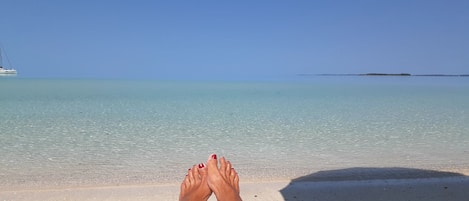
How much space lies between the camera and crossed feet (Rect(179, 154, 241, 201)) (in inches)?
98.7

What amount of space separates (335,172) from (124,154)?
293 cm

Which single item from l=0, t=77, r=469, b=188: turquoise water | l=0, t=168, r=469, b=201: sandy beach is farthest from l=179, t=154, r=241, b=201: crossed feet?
l=0, t=77, r=469, b=188: turquoise water

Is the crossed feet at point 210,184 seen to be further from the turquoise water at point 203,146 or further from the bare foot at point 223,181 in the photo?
the turquoise water at point 203,146

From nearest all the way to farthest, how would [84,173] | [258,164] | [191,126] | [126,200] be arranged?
[126,200], [84,173], [258,164], [191,126]

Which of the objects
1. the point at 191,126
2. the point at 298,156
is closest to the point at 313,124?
the point at 191,126

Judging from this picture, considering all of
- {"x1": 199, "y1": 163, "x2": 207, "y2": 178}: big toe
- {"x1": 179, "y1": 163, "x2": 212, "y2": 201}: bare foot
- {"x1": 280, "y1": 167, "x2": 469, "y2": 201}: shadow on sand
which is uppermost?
{"x1": 199, "y1": 163, "x2": 207, "y2": 178}: big toe

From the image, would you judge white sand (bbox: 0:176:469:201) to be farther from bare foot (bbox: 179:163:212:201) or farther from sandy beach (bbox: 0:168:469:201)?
bare foot (bbox: 179:163:212:201)

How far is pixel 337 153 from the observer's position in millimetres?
5723

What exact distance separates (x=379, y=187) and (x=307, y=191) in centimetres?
71

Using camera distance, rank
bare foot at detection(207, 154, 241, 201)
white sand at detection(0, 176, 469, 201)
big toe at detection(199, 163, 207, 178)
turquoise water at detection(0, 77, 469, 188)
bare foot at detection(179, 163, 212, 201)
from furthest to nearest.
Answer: turquoise water at detection(0, 77, 469, 188)
white sand at detection(0, 176, 469, 201)
big toe at detection(199, 163, 207, 178)
bare foot at detection(179, 163, 212, 201)
bare foot at detection(207, 154, 241, 201)

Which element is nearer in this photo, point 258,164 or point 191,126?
point 258,164

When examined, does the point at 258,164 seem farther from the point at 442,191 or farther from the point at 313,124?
the point at 313,124

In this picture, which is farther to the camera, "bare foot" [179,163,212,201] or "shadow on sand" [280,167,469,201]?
"shadow on sand" [280,167,469,201]

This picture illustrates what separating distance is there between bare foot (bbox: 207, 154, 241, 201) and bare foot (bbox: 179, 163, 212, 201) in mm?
44
